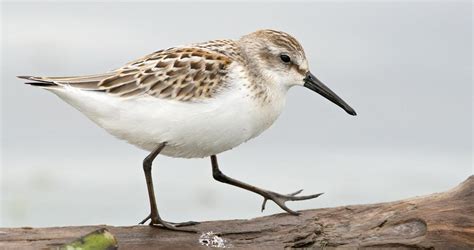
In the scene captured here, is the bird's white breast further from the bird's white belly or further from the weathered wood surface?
the weathered wood surface

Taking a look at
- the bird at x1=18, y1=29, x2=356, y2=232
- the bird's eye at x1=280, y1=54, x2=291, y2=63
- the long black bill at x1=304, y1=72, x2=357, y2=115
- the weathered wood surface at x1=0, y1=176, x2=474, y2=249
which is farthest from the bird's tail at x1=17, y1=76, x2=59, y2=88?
the long black bill at x1=304, y1=72, x2=357, y2=115

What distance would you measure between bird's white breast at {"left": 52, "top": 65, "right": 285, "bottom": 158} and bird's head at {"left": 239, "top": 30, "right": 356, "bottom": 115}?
10.9 inches

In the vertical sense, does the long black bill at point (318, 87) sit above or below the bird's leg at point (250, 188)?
above

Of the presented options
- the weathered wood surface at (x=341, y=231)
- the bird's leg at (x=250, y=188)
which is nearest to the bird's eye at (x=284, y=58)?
the bird's leg at (x=250, y=188)

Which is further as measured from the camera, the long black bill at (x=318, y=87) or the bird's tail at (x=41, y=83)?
the long black bill at (x=318, y=87)

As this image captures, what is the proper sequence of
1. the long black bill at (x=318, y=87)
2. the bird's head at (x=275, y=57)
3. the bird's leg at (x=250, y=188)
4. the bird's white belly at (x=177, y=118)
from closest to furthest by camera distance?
1. the bird's white belly at (x=177, y=118)
2. the bird's head at (x=275, y=57)
3. the long black bill at (x=318, y=87)
4. the bird's leg at (x=250, y=188)

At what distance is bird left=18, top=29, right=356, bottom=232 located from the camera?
4.91 metres

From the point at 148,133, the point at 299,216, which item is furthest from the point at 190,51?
the point at 299,216

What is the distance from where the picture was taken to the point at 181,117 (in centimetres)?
491

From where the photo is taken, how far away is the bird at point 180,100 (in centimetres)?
491

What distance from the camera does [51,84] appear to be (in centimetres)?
502

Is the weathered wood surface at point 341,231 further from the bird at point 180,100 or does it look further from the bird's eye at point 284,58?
the bird's eye at point 284,58

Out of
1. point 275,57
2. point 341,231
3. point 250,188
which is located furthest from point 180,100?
point 341,231

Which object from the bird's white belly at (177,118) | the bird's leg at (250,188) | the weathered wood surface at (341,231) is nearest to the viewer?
the weathered wood surface at (341,231)
